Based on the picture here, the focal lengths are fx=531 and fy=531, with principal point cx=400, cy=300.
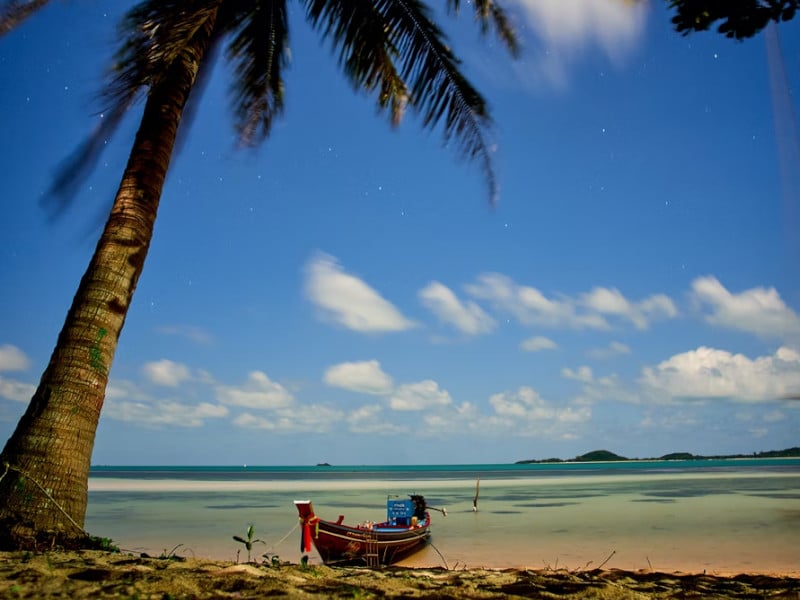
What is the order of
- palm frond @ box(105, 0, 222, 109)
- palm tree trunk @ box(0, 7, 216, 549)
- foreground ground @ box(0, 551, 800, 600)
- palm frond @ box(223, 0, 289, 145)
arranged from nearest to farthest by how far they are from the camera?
1. foreground ground @ box(0, 551, 800, 600)
2. palm tree trunk @ box(0, 7, 216, 549)
3. palm frond @ box(105, 0, 222, 109)
4. palm frond @ box(223, 0, 289, 145)

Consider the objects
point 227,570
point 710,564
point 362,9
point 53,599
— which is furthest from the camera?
point 710,564

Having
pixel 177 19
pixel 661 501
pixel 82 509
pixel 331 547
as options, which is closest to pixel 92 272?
pixel 82 509

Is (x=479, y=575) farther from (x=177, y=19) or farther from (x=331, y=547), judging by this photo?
(x=331, y=547)

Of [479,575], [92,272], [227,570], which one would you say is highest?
[92,272]

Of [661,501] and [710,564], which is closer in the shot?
[710,564]

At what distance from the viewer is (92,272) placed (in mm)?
5250

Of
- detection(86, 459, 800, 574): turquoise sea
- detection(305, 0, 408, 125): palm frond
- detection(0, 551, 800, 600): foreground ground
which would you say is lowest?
detection(86, 459, 800, 574): turquoise sea

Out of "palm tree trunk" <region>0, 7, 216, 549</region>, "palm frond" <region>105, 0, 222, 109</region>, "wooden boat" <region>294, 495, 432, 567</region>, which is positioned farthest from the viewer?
"wooden boat" <region>294, 495, 432, 567</region>

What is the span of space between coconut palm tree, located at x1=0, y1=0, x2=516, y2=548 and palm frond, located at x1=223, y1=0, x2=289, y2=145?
0.02m

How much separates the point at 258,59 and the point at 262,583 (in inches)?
316

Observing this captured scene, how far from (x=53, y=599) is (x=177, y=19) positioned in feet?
19.3

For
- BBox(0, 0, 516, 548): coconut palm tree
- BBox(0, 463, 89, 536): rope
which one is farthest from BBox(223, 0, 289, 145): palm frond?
BBox(0, 463, 89, 536): rope

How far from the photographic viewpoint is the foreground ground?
322 centimetres

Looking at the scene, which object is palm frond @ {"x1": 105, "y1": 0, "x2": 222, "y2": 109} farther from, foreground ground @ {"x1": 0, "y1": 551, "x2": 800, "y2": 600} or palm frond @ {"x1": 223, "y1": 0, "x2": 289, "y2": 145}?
foreground ground @ {"x1": 0, "y1": 551, "x2": 800, "y2": 600}
